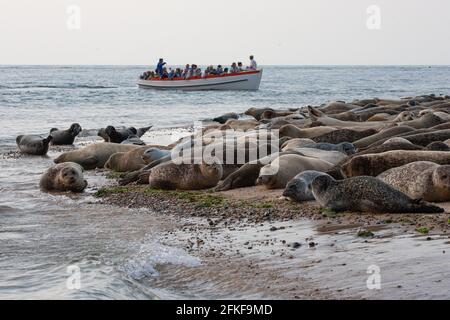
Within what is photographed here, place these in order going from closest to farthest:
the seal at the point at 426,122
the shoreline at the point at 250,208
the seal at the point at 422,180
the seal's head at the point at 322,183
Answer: the shoreline at the point at 250,208 < the seal at the point at 422,180 < the seal's head at the point at 322,183 < the seal at the point at 426,122

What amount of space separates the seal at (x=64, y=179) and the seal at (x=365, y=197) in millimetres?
3776

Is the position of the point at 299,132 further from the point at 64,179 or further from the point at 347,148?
the point at 64,179

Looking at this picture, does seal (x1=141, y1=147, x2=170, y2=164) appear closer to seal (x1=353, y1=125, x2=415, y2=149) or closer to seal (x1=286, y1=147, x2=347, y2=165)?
seal (x1=286, y1=147, x2=347, y2=165)

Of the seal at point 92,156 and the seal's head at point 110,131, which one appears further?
the seal's head at point 110,131

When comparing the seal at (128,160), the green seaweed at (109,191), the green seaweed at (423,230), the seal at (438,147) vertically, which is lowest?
the green seaweed at (109,191)

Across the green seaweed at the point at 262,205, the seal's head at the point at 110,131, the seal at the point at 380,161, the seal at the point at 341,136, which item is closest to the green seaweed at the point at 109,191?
the green seaweed at the point at 262,205

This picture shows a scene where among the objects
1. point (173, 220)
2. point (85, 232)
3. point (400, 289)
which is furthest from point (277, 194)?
point (400, 289)

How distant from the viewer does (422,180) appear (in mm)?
7461

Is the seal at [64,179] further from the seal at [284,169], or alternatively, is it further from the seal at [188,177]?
the seal at [284,169]

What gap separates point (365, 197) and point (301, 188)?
42.1 inches

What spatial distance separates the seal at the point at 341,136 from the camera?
1177cm

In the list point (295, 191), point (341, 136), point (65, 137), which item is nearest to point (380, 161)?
point (295, 191)

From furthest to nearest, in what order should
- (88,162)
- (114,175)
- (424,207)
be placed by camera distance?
(88,162) < (114,175) < (424,207)
